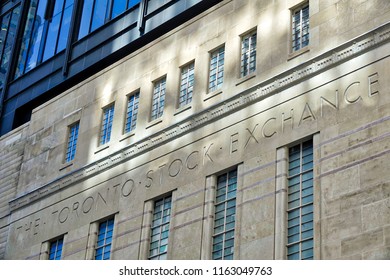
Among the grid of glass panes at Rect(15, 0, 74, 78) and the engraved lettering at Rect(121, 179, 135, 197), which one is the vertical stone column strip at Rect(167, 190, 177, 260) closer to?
the engraved lettering at Rect(121, 179, 135, 197)

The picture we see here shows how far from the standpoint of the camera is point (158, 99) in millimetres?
39812

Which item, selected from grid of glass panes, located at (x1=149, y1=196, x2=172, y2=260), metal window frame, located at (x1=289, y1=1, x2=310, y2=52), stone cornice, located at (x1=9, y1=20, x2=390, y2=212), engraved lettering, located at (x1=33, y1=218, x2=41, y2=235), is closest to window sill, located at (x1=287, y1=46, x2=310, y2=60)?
metal window frame, located at (x1=289, y1=1, x2=310, y2=52)

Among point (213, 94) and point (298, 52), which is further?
point (213, 94)

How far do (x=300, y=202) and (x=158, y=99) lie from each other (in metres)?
10.4

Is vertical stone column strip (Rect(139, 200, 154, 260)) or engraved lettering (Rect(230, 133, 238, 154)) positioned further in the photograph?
vertical stone column strip (Rect(139, 200, 154, 260))

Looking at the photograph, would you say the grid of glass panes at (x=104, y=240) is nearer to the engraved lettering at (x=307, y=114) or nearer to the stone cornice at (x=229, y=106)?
the stone cornice at (x=229, y=106)

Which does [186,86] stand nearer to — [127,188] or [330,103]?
[127,188]

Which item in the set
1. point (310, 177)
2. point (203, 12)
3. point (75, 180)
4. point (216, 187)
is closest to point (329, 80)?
point (310, 177)

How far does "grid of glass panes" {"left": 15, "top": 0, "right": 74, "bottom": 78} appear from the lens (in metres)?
52.2

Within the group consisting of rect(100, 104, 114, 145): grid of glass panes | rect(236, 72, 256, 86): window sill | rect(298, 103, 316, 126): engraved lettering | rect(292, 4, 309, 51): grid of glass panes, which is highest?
rect(100, 104, 114, 145): grid of glass panes

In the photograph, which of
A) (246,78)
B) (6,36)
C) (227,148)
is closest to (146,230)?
(227,148)

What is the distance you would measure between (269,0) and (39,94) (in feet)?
59.4

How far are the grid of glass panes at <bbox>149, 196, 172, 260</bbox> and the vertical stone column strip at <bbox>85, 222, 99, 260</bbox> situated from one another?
10.8 feet

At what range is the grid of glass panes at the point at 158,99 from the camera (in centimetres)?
3944
